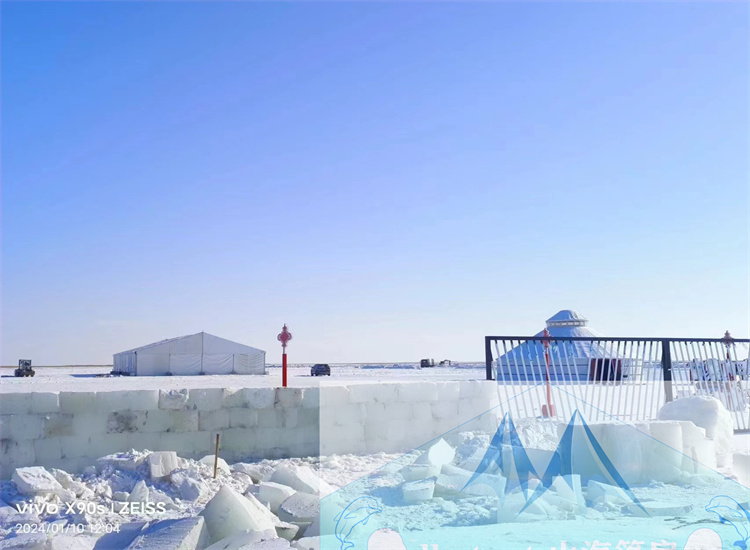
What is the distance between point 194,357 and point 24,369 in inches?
444

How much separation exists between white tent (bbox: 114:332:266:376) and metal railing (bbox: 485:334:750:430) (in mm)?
27620

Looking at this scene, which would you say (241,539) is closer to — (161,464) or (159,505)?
(159,505)

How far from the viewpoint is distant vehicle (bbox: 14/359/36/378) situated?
3750 centimetres

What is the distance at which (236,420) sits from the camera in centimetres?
853

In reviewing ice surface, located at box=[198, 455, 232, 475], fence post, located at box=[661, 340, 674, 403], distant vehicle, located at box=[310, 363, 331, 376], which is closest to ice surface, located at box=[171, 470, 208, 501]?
ice surface, located at box=[198, 455, 232, 475]

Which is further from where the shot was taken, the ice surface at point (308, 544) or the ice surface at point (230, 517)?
the ice surface at point (230, 517)

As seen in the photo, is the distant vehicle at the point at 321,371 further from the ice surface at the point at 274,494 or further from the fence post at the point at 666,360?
the ice surface at the point at 274,494

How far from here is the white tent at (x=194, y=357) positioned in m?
34.5

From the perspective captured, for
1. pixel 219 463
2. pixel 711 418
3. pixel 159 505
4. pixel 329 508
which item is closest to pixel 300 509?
pixel 329 508

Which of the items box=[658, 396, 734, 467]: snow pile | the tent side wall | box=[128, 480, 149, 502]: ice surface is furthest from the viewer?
the tent side wall

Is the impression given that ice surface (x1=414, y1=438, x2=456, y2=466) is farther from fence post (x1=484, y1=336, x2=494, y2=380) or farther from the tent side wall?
the tent side wall

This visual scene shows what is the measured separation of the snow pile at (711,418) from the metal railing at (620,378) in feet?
3.71

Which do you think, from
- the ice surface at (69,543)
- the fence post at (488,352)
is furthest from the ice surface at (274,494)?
the fence post at (488,352)

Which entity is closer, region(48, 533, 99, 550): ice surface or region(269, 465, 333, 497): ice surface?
region(48, 533, 99, 550): ice surface
